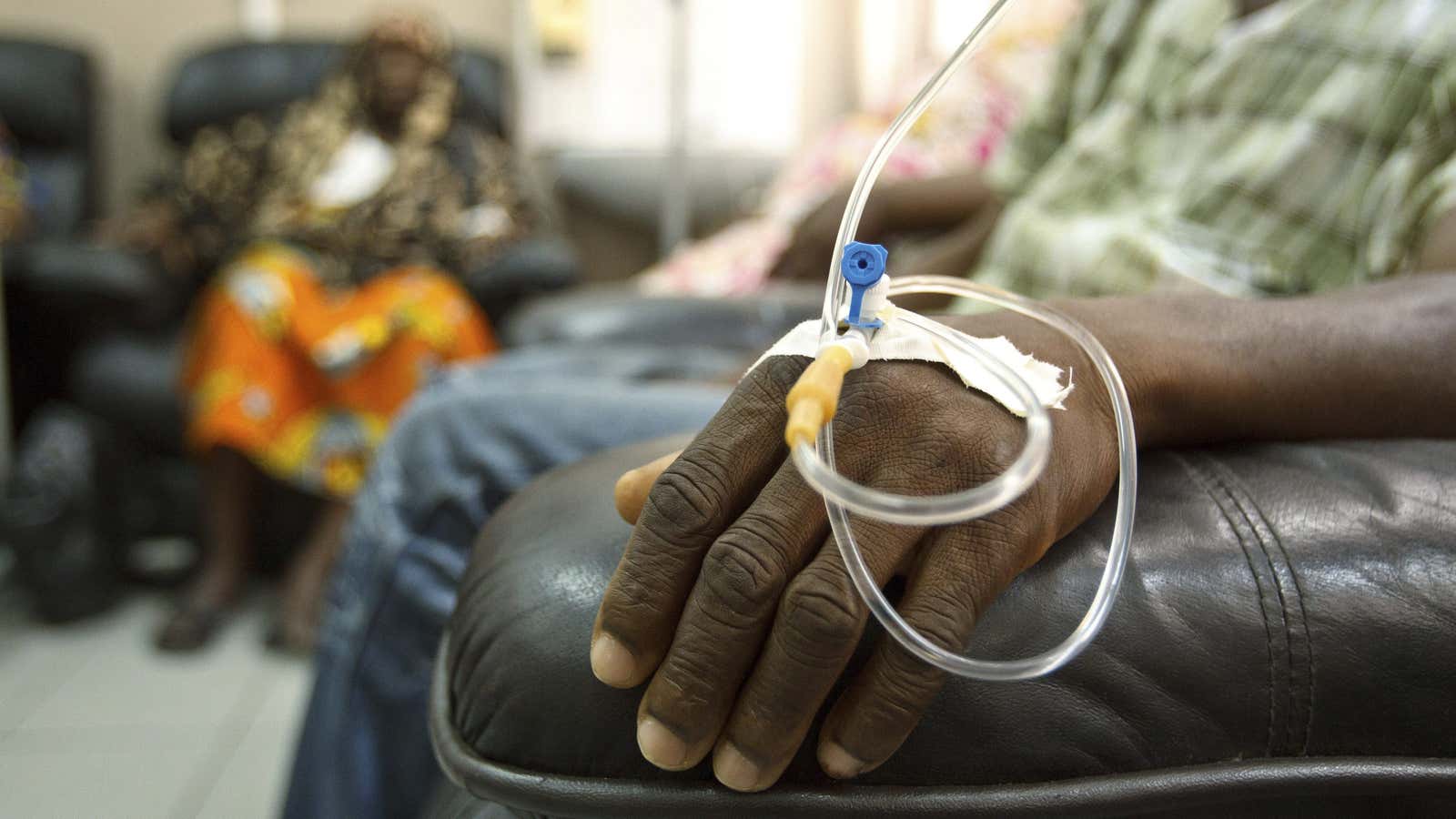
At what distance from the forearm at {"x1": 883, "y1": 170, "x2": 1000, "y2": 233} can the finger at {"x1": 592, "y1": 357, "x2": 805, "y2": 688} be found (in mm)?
1048

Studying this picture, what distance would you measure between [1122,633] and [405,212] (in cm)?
223

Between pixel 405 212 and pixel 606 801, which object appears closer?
pixel 606 801

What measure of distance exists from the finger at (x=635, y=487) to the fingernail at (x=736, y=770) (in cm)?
11

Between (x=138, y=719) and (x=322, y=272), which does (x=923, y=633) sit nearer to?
(x=138, y=719)

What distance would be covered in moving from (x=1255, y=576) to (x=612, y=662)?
26cm

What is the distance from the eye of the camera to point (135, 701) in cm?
149

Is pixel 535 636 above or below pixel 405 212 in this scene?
above

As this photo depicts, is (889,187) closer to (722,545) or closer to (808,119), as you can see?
(722,545)

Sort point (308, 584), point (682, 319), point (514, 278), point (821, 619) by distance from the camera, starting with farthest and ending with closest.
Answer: point (514, 278)
point (308, 584)
point (682, 319)
point (821, 619)

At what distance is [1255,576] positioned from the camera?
365 mm

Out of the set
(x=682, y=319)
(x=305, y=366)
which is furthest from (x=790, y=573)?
(x=305, y=366)

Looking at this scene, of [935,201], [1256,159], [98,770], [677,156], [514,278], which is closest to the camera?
[1256,159]

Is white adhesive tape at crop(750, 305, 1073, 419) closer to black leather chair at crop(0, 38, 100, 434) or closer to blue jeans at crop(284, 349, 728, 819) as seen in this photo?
blue jeans at crop(284, 349, 728, 819)

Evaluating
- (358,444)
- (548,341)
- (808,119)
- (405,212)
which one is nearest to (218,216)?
(405,212)
